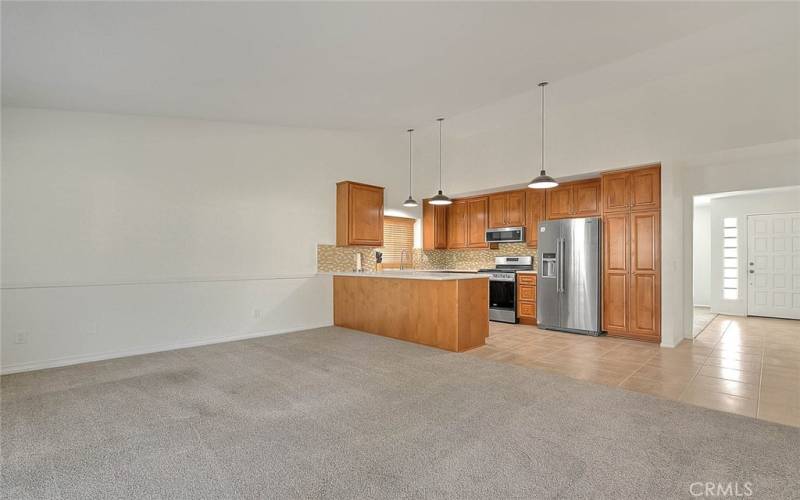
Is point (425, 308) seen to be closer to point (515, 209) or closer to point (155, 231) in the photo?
point (515, 209)

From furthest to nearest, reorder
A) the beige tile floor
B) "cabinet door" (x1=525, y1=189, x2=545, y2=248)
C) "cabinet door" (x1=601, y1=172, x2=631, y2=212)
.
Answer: "cabinet door" (x1=525, y1=189, x2=545, y2=248)
the beige tile floor
"cabinet door" (x1=601, y1=172, x2=631, y2=212)

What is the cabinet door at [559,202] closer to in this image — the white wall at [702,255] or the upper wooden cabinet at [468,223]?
the upper wooden cabinet at [468,223]

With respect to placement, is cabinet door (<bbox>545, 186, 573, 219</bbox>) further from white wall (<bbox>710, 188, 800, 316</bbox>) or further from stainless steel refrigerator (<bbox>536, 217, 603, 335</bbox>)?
white wall (<bbox>710, 188, 800, 316</bbox>)

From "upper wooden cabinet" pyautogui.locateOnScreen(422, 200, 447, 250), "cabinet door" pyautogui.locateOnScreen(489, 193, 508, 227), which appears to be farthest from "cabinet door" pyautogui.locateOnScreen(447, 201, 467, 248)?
"cabinet door" pyautogui.locateOnScreen(489, 193, 508, 227)

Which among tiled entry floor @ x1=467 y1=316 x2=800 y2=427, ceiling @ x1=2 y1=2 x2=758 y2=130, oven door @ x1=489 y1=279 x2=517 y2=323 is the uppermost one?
ceiling @ x1=2 y1=2 x2=758 y2=130

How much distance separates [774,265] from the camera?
22.9 feet

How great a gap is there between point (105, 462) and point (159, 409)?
77cm

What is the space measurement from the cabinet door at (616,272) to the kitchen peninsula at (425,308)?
183 centimetres

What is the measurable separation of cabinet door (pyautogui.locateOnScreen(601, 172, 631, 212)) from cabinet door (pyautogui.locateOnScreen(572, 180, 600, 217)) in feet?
1.05

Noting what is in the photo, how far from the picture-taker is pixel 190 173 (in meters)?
4.85

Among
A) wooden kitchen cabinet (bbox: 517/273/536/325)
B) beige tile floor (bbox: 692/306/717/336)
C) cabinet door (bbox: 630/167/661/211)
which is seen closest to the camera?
cabinet door (bbox: 630/167/661/211)

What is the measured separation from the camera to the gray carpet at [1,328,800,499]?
1880 millimetres

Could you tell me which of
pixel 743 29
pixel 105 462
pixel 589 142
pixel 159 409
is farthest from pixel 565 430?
pixel 589 142

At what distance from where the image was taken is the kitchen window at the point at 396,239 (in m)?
7.27
